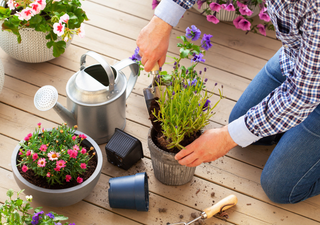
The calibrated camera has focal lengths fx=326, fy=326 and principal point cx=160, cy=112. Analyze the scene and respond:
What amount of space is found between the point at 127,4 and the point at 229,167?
141 centimetres

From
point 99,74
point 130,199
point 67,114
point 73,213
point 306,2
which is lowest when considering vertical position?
point 73,213

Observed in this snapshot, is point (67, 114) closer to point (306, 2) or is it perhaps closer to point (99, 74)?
point (99, 74)

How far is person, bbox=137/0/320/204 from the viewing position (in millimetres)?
1002

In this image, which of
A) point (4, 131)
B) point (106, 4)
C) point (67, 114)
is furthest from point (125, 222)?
point (106, 4)

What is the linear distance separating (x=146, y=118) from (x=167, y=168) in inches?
17.8

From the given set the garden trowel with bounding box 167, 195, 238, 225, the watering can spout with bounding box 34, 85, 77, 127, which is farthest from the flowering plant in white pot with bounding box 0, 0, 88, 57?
the garden trowel with bounding box 167, 195, 238, 225

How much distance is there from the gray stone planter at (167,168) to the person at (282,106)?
0.07m

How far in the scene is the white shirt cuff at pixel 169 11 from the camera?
1.26m

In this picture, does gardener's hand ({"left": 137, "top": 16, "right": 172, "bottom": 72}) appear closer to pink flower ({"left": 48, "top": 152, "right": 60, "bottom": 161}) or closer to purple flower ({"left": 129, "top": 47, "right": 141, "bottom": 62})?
purple flower ({"left": 129, "top": 47, "right": 141, "bottom": 62})

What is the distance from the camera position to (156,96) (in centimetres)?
164

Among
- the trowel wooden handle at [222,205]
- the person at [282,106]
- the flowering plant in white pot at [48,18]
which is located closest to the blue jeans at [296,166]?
the person at [282,106]

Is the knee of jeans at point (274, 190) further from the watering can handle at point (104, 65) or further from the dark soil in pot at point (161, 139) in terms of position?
the watering can handle at point (104, 65)

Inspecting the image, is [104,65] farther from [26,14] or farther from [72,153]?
[26,14]

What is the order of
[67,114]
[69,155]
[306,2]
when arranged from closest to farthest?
[306,2]
[69,155]
[67,114]
